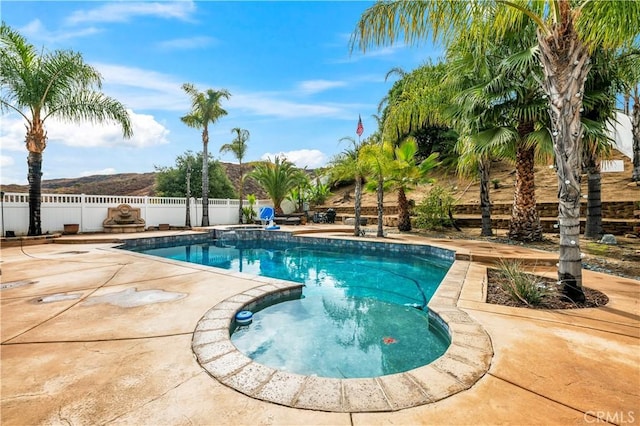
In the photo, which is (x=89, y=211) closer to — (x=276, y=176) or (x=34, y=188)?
(x=34, y=188)

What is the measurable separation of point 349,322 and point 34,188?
1236 centimetres

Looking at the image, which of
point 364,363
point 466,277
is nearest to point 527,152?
point 466,277

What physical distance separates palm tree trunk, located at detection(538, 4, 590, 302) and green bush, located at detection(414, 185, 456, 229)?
9068mm

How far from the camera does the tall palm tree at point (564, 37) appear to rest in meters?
3.23

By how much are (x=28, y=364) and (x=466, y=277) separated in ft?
18.6

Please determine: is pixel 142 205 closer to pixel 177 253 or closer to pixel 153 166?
pixel 177 253

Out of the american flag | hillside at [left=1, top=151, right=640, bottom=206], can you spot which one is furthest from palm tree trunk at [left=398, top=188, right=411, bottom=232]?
hillside at [left=1, top=151, right=640, bottom=206]

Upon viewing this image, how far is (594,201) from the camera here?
28.9ft

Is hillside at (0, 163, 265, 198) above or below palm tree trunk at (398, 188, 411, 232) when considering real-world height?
above

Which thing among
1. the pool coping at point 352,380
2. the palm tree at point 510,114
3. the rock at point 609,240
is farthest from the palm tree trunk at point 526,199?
the pool coping at point 352,380

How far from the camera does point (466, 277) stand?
503 cm

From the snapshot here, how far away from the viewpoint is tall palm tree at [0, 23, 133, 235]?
9227mm

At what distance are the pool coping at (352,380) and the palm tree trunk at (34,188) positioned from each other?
11.5 m

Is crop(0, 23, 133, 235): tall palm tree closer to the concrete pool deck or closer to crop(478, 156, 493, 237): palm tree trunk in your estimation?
the concrete pool deck
